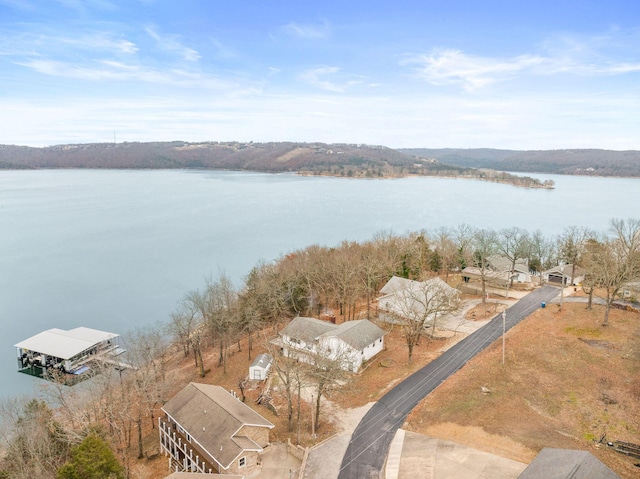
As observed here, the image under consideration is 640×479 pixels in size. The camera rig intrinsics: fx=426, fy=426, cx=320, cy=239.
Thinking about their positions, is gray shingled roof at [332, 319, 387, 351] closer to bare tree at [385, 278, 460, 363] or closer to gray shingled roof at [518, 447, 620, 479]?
bare tree at [385, 278, 460, 363]

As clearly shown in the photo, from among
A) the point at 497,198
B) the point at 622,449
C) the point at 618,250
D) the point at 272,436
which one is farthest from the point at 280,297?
the point at 497,198

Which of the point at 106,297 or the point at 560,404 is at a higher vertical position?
the point at 560,404

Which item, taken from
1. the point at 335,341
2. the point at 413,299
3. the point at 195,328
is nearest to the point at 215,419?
the point at 335,341

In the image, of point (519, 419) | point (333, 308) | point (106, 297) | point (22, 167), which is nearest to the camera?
point (519, 419)

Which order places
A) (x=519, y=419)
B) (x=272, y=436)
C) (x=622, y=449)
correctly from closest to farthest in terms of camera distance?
(x=622, y=449), (x=519, y=419), (x=272, y=436)

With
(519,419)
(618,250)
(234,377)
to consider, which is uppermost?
(618,250)

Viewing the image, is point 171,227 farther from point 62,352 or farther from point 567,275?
point 567,275

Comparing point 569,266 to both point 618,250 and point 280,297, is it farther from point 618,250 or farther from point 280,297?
point 280,297

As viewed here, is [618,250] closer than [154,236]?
Yes
